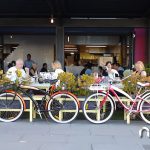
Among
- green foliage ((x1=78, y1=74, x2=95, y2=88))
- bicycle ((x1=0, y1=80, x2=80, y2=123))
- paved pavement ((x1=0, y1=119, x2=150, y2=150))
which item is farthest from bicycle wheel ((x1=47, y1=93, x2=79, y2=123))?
green foliage ((x1=78, y1=74, x2=95, y2=88))

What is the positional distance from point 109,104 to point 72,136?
161cm

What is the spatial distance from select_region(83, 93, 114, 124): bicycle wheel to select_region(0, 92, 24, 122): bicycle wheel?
137 cm

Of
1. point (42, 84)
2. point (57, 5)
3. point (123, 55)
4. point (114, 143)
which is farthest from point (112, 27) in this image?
point (114, 143)

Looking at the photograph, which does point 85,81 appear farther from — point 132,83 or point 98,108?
point 132,83

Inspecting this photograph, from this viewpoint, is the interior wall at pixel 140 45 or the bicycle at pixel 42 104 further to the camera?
the interior wall at pixel 140 45

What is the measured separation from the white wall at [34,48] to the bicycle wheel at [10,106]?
35.3 feet

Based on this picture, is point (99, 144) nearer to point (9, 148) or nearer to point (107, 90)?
point (9, 148)

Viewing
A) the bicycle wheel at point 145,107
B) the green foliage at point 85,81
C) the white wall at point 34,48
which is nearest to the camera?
the bicycle wheel at point 145,107

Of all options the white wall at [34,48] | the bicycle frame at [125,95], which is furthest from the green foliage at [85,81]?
the white wall at [34,48]

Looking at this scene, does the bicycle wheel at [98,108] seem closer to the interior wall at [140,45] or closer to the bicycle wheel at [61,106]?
the bicycle wheel at [61,106]

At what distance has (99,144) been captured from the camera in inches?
281

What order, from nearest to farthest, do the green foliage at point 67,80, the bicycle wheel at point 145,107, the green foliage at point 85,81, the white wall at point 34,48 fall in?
the bicycle wheel at point 145,107 < the green foliage at point 85,81 < the green foliage at point 67,80 < the white wall at point 34,48

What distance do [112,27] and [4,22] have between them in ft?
14.4

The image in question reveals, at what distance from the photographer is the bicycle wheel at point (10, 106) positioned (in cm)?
912
